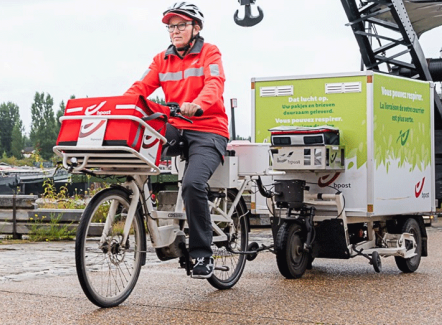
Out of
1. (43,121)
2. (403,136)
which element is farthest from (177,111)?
(43,121)

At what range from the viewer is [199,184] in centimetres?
644

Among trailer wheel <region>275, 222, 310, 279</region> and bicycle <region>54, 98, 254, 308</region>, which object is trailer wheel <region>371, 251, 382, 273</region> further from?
bicycle <region>54, 98, 254, 308</region>

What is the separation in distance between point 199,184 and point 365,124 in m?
2.90

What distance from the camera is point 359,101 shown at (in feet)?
29.0

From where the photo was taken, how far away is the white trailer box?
8.81 m

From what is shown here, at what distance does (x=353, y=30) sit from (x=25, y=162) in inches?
5111

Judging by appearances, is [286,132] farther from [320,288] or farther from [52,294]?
[52,294]

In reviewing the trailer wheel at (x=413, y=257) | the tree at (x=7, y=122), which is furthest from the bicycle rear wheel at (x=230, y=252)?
the tree at (x=7, y=122)

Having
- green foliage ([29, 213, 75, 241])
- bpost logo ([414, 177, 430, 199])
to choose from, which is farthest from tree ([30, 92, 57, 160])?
bpost logo ([414, 177, 430, 199])

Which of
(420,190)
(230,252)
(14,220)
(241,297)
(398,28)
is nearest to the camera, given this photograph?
(241,297)

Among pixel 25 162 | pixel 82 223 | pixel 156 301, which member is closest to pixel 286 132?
pixel 156 301

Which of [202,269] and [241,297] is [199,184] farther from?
[241,297]

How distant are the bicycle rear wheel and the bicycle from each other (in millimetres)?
56

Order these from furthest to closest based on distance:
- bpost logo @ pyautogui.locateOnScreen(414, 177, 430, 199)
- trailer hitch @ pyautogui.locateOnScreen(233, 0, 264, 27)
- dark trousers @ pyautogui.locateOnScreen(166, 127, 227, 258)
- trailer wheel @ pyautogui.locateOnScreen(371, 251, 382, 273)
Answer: trailer hitch @ pyautogui.locateOnScreen(233, 0, 264, 27), bpost logo @ pyautogui.locateOnScreen(414, 177, 430, 199), trailer wheel @ pyautogui.locateOnScreen(371, 251, 382, 273), dark trousers @ pyautogui.locateOnScreen(166, 127, 227, 258)
